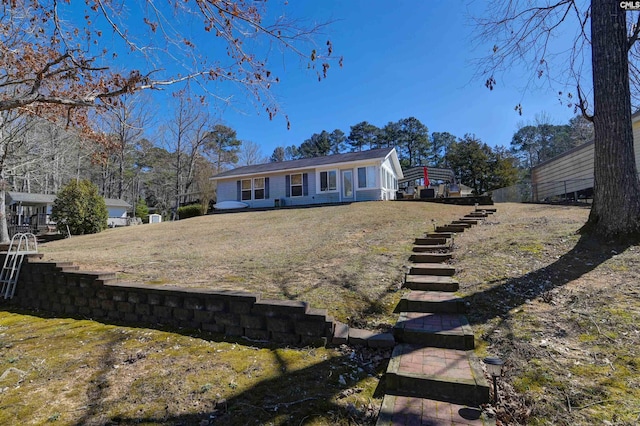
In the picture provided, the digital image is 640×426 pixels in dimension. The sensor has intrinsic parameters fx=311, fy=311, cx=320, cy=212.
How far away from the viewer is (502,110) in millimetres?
8109

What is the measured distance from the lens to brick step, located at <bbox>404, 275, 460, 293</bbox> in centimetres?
430

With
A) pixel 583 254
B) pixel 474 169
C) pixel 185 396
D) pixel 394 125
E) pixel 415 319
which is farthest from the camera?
pixel 394 125

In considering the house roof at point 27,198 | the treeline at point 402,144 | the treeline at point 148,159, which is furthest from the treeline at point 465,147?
the house roof at point 27,198

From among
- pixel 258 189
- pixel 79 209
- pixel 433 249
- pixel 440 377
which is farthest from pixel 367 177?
pixel 440 377

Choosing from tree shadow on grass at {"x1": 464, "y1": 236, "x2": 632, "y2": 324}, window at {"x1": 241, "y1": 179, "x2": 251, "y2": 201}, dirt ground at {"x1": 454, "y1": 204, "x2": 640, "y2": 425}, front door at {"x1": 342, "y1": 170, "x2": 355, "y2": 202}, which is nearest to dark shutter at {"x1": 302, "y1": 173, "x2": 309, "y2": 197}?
front door at {"x1": 342, "y1": 170, "x2": 355, "y2": 202}

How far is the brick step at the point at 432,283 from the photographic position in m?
4.30

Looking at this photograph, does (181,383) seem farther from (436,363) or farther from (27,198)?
(27,198)

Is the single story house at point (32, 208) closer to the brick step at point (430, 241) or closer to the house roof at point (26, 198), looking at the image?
the house roof at point (26, 198)

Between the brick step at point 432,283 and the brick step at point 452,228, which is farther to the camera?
the brick step at point 452,228

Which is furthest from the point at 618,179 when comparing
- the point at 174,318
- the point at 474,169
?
the point at 474,169

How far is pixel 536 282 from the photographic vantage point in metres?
4.03

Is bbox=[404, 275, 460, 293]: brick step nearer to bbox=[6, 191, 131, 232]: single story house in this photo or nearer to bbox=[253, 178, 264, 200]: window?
bbox=[253, 178, 264, 200]: window

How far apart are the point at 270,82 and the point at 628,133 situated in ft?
18.1

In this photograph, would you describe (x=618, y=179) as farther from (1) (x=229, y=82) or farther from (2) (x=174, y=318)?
(2) (x=174, y=318)
